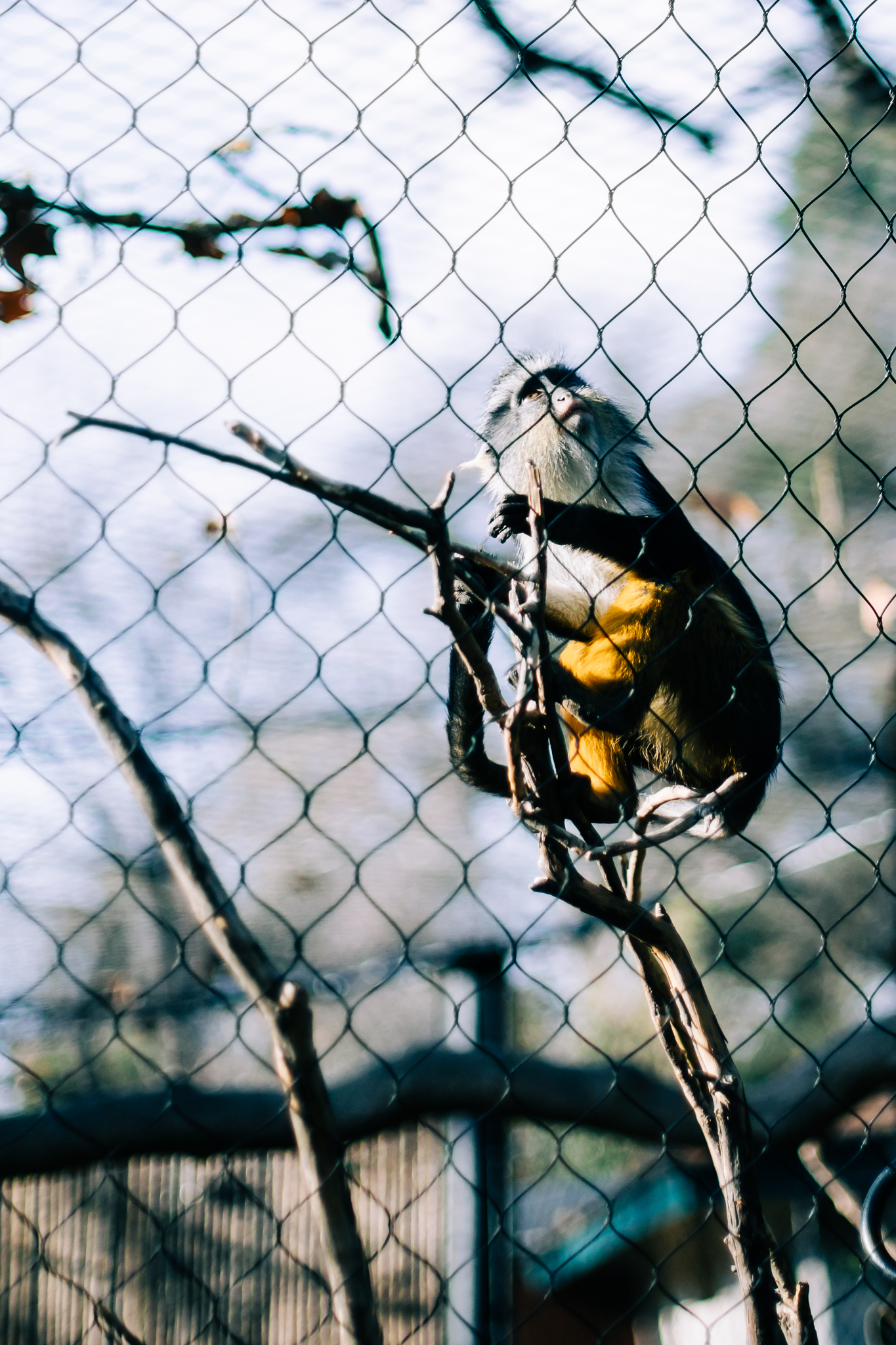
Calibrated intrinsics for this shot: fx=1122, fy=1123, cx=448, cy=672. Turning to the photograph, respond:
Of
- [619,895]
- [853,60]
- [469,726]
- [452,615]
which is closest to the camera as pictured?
[452,615]

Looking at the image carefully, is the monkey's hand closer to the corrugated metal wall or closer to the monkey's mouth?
the monkey's mouth

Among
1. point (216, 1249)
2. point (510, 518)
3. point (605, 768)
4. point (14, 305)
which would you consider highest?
point (14, 305)

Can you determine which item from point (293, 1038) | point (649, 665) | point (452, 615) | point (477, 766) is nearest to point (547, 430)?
point (649, 665)

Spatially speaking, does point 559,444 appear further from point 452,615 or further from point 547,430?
point 452,615

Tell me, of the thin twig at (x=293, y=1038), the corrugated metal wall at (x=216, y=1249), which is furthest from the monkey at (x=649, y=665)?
the corrugated metal wall at (x=216, y=1249)

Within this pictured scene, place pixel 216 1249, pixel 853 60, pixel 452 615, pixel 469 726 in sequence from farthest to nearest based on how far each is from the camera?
pixel 216 1249, pixel 853 60, pixel 469 726, pixel 452 615

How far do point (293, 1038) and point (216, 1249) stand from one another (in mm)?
2523

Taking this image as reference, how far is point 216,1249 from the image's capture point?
3.08m

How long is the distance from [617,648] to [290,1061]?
0.92 metres

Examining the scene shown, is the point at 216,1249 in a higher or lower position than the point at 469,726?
lower

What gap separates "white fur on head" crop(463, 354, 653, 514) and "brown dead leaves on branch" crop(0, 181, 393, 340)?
1.52ft

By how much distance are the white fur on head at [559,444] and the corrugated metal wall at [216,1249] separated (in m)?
1.80

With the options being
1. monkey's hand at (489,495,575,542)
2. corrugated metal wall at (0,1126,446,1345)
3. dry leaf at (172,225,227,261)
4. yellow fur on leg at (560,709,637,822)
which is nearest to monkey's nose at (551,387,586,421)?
monkey's hand at (489,495,575,542)

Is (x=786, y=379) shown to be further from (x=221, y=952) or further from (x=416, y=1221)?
(x=221, y=952)
